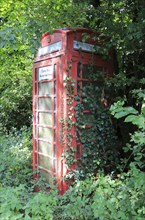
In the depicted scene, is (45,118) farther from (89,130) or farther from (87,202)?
(87,202)

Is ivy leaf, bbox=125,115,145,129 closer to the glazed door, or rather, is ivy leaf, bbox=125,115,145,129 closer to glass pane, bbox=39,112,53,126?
the glazed door

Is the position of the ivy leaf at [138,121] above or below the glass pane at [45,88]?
below

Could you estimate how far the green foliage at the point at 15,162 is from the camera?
208 inches

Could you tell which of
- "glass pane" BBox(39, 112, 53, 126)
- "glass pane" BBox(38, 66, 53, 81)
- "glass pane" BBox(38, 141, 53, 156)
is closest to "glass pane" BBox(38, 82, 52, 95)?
"glass pane" BBox(38, 66, 53, 81)

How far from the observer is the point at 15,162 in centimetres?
582

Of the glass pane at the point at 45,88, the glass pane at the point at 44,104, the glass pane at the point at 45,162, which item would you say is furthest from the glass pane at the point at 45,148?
the glass pane at the point at 45,88

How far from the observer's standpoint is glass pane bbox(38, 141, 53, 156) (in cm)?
483

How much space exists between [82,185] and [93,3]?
3.87 meters

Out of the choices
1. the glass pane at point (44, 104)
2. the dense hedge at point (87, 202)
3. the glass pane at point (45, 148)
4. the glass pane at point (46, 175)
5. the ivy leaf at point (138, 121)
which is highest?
the glass pane at point (44, 104)

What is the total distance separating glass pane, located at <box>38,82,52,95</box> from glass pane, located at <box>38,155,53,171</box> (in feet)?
4.31

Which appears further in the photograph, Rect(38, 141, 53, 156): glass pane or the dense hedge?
Rect(38, 141, 53, 156): glass pane

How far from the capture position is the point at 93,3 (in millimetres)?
5473

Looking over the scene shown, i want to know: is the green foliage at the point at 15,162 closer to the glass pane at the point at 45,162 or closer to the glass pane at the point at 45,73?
the glass pane at the point at 45,162

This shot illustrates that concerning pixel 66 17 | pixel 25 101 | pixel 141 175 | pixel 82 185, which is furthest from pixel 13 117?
pixel 141 175
